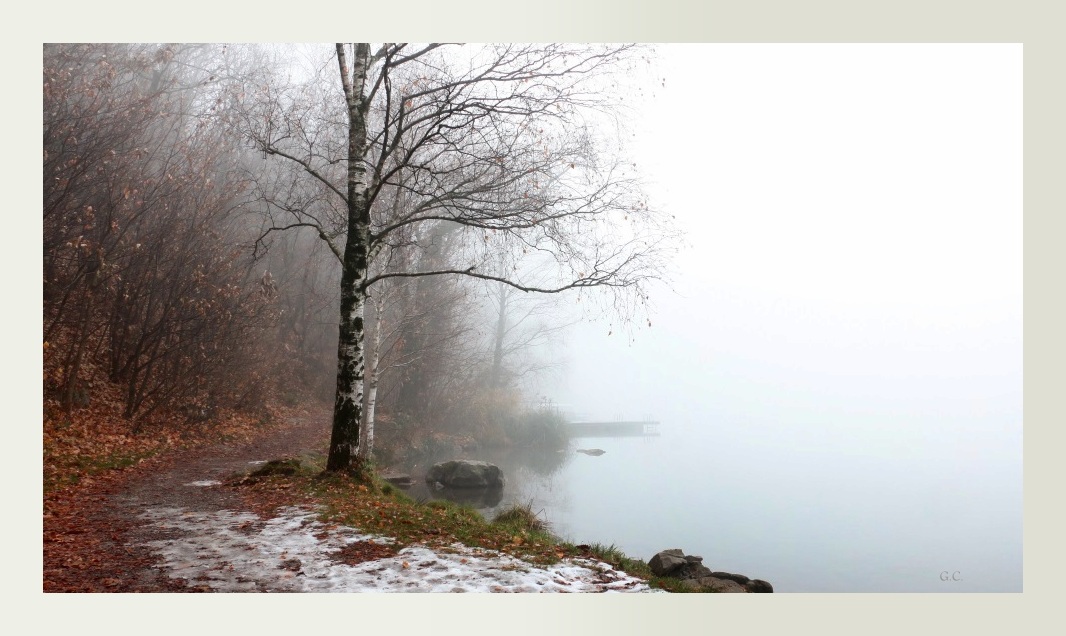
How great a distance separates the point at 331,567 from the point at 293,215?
Answer: 31.3ft

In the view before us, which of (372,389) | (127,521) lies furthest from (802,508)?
(127,521)

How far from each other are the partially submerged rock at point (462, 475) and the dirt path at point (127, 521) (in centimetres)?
605

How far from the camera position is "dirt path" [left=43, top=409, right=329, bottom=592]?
5.18 m

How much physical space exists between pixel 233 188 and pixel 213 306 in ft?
9.37

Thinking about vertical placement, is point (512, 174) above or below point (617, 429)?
above

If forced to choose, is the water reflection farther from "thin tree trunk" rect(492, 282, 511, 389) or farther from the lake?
"thin tree trunk" rect(492, 282, 511, 389)

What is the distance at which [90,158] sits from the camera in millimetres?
10594

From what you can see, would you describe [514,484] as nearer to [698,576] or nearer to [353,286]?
[353,286]

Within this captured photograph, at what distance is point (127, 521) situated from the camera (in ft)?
23.0

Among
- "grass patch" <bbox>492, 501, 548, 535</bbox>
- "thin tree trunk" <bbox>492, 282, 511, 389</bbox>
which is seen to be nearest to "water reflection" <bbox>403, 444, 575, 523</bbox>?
"grass patch" <bbox>492, 501, 548, 535</bbox>

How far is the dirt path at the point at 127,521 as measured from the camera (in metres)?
5.18

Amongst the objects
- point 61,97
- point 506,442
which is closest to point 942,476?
point 506,442

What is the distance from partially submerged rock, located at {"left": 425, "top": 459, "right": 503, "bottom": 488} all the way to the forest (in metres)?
2.79

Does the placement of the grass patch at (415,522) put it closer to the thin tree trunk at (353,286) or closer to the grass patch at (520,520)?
the grass patch at (520,520)
